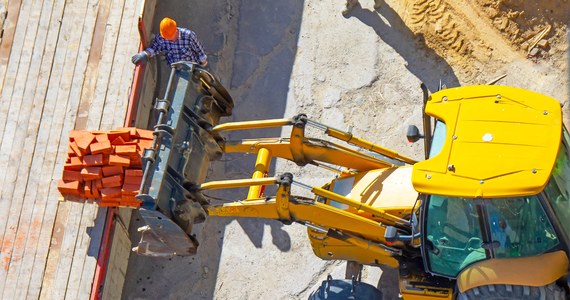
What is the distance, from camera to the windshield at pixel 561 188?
8266mm

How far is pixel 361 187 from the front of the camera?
999cm

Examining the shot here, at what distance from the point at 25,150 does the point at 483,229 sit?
6.04 meters

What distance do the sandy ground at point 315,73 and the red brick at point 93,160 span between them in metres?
1.54

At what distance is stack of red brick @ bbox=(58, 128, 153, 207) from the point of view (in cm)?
1081

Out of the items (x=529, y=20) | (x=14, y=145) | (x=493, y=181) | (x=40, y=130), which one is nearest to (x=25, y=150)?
(x=14, y=145)

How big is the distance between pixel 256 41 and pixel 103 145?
3.20 meters

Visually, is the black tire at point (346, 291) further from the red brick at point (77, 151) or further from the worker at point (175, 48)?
the worker at point (175, 48)

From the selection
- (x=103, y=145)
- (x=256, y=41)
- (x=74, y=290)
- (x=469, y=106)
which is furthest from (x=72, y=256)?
(x=469, y=106)

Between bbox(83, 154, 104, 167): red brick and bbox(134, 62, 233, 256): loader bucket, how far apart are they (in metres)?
1.50

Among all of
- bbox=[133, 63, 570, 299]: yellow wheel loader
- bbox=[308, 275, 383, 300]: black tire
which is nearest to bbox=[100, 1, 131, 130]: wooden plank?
bbox=[133, 63, 570, 299]: yellow wheel loader

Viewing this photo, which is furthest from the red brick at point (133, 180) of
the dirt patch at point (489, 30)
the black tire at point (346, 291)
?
the dirt patch at point (489, 30)

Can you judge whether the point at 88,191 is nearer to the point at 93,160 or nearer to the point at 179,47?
the point at 93,160

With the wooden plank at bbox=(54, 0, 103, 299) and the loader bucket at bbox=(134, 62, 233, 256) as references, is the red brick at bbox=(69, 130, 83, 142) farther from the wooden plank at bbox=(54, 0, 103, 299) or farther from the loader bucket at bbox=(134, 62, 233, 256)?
the loader bucket at bbox=(134, 62, 233, 256)

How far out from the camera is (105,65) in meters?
12.1
